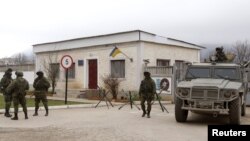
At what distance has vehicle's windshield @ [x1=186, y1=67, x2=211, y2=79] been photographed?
1448cm

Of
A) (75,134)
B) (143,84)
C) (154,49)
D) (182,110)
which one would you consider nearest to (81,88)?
(154,49)

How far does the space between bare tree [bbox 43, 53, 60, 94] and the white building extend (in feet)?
0.26

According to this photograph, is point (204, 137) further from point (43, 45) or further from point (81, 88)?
point (43, 45)

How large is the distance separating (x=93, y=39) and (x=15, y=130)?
56.8 feet

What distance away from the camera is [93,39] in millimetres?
28281

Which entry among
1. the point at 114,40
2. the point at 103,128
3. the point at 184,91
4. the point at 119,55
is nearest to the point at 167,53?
the point at 119,55

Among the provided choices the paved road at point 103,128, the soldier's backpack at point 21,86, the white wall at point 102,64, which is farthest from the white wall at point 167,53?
the soldier's backpack at point 21,86

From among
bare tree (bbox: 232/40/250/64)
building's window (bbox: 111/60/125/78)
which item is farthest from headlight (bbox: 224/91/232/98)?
bare tree (bbox: 232/40/250/64)

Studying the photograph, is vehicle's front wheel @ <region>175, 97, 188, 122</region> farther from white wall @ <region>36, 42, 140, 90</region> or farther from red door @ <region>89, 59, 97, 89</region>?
red door @ <region>89, 59, 97, 89</region>

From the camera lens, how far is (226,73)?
1444 cm

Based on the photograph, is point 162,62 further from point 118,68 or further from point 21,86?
point 21,86

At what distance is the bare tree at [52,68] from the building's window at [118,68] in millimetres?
5359

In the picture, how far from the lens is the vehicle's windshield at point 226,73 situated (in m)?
14.3

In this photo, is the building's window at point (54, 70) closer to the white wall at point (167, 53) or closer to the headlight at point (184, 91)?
the white wall at point (167, 53)
